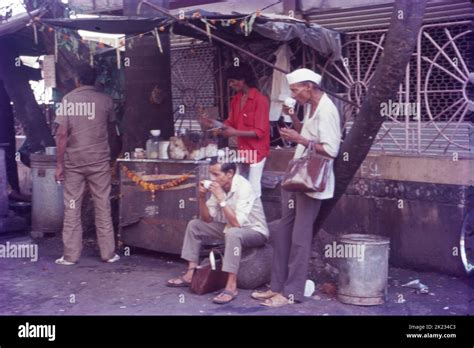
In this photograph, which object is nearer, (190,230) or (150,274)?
(190,230)

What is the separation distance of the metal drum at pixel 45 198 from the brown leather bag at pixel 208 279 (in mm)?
3311

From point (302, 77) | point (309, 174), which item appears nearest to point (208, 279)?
point (309, 174)

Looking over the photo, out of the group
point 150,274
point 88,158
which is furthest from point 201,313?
point 88,158

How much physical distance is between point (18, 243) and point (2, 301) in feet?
8.29

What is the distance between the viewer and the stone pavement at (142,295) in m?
5.99

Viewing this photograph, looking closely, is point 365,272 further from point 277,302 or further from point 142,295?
point 142,295

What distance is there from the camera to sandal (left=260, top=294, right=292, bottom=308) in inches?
237

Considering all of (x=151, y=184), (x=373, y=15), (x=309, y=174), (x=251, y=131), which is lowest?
(x=151, y=184)

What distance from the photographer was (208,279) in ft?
20.8

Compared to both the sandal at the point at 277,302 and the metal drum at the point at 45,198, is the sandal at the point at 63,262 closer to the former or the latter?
the metal drum at the point at 45,198

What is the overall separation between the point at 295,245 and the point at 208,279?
0.94 meters

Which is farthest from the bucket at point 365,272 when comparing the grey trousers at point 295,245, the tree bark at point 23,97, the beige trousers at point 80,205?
the tree bark at point 23,97

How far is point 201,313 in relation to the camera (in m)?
5.89
